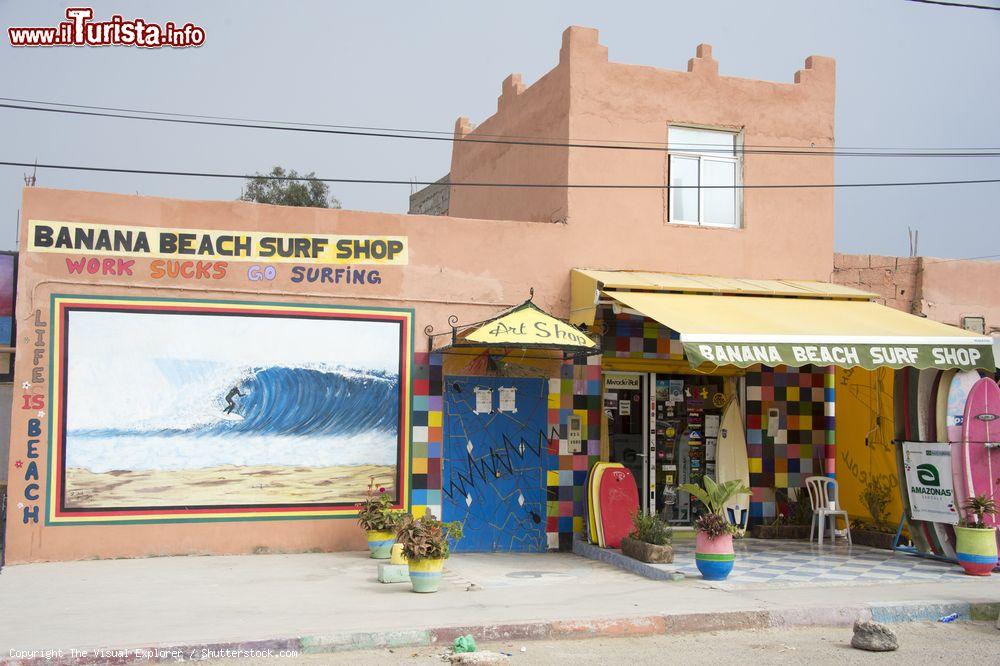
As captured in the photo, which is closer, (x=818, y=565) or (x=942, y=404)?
(x=818, y=565)

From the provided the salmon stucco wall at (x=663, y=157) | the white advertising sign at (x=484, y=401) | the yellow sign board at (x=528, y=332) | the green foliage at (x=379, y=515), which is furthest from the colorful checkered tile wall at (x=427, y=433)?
the salmon stucco wall at (x=663, y=157)

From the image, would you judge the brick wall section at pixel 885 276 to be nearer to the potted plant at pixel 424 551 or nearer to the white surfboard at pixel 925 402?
the white surfboard at pixel 925 402

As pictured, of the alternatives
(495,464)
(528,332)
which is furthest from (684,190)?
(495,464)

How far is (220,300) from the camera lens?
12039 mm

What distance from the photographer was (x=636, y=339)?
14070 mm

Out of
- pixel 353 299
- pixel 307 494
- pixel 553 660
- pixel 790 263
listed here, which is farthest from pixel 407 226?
pixel 553 660

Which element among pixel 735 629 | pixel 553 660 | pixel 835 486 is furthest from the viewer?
pixel 835 486

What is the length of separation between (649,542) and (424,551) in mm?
3243

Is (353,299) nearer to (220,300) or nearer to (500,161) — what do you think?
(220,300)

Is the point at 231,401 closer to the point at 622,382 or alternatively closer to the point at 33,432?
the point at 33,432

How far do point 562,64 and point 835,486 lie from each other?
23.9 ft

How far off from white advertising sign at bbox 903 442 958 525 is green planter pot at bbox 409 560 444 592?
637cm

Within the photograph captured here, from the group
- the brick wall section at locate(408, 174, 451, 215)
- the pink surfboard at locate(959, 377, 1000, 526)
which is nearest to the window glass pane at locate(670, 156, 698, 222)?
the pink surfboard at locate(959, 377, 1000, 526)

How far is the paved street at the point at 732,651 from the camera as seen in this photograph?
296 inches
